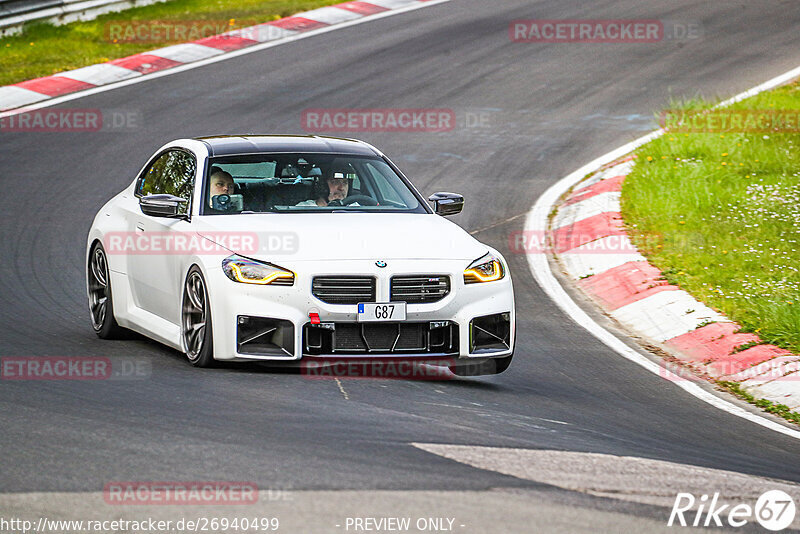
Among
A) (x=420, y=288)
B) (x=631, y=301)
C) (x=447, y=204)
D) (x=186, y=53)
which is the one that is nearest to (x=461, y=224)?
(x=631, y=301)

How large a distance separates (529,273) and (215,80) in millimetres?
9256

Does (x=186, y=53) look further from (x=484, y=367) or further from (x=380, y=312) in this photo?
(x=380, y=312)

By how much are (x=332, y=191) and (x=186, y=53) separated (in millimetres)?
13515

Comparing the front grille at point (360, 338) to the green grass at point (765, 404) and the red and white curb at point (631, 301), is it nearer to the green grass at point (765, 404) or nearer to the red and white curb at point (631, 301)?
the red and white curb at point (631, 301)

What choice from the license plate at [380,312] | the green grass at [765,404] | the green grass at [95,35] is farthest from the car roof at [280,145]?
A: the green grass at [95,35]

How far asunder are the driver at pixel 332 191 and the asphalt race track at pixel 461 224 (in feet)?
4.43

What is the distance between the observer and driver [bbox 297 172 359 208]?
9.06m

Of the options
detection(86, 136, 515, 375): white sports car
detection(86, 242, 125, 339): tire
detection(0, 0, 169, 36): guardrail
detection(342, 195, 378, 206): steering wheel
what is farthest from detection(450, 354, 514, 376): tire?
detection(0, 0, 169, 36): guardrail

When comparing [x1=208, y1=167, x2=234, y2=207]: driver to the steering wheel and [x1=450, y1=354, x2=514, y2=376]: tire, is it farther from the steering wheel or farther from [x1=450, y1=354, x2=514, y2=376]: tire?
[x1=450, y1=354, x2=514, y2=376]: tire

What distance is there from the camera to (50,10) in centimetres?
2327

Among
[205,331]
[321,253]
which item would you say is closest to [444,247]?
[321,253]

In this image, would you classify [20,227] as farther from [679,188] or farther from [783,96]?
[783,96]

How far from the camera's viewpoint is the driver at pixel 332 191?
29.7 feet

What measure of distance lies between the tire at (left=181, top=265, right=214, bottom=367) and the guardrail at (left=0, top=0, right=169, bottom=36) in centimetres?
1544
